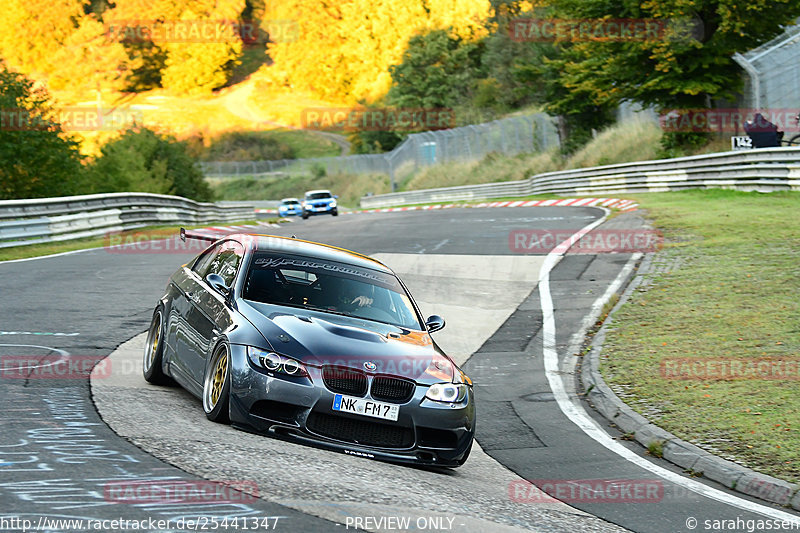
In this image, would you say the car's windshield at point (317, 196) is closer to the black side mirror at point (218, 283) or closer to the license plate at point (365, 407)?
the black side mirror at point (218, 283)

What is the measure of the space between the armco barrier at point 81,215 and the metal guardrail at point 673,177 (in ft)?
55.8

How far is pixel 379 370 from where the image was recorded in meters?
7.00

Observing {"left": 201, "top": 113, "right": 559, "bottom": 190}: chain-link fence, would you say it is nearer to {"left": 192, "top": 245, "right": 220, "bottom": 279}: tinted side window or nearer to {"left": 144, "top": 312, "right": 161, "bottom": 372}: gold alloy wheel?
{"left": 192, "top": 245, "right": 220, "bottom": 279}: tinted side window

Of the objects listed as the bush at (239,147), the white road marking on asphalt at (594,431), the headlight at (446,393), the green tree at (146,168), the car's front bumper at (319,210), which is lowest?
the white road marking on asphalt at (594,431)

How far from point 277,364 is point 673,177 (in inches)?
1178

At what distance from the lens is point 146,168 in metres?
44.1

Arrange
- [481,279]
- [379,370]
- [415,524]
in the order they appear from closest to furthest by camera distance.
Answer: [415,524] → [379,370] → [481,279]

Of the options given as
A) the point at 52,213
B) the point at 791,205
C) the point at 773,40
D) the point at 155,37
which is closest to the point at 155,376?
the point at 52,213

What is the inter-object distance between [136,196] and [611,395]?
22.9m

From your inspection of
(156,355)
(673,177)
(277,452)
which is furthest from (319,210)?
(277,452)

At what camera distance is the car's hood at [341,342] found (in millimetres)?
7004

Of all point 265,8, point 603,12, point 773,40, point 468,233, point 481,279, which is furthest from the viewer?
point 265,8

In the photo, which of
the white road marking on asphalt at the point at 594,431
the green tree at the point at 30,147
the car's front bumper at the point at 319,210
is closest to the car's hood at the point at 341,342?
the white road marking on asphalt at the point at 594,431

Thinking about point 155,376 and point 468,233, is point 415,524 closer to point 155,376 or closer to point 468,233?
point 155,376
